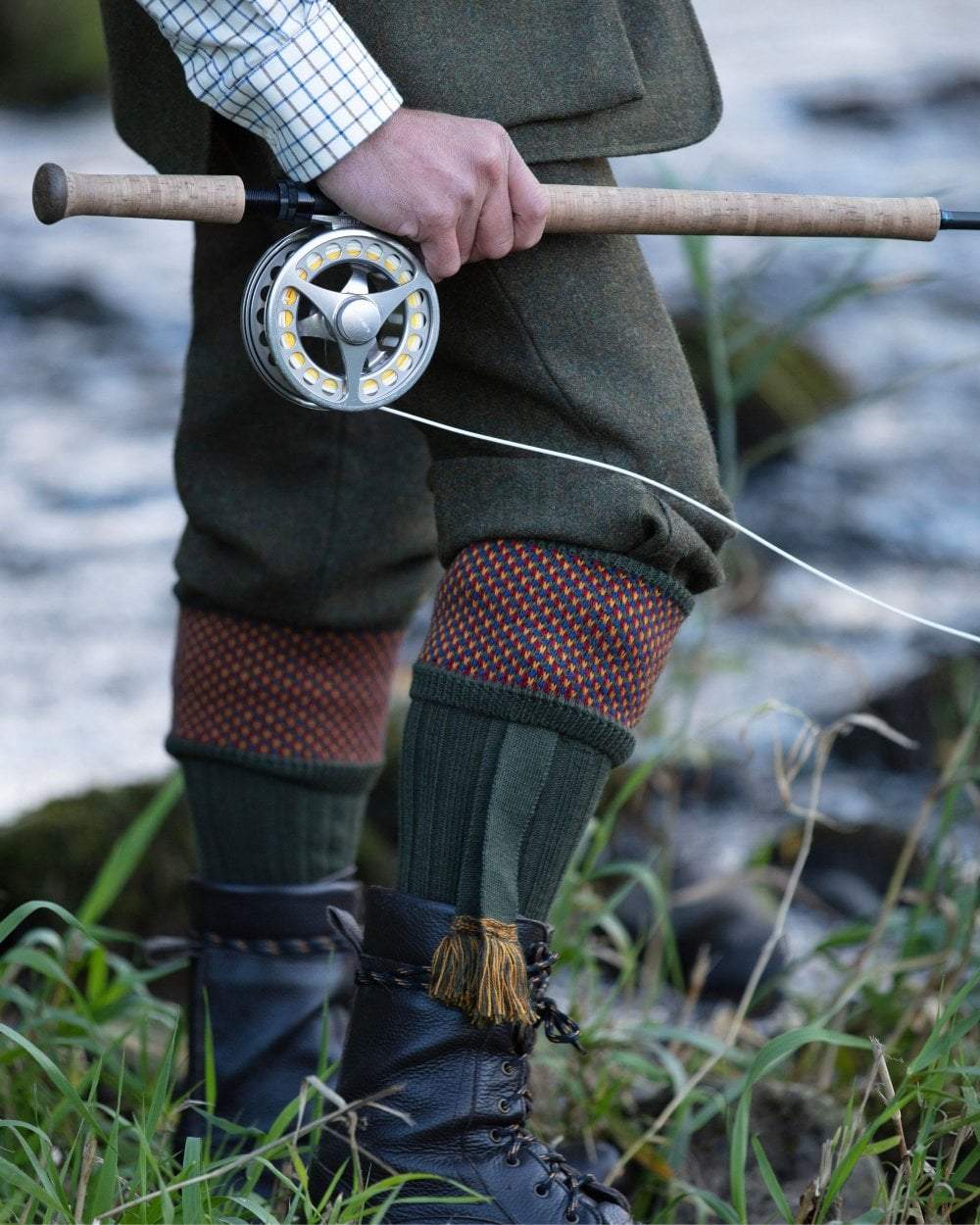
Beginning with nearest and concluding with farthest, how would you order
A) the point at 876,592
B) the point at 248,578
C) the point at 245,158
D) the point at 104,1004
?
1. the point at 245,158
2. the point at 248,578
3. the point at 104,1004
4. the point at 876,592

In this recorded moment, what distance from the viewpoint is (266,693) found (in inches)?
71.4

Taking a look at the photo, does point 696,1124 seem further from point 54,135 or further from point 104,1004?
point 54,135

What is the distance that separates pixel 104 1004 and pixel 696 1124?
2.38 ft

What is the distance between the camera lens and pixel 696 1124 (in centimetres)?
179

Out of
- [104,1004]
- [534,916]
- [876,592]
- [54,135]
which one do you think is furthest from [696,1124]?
[54,135]

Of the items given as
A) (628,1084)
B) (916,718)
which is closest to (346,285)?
(628,1084)

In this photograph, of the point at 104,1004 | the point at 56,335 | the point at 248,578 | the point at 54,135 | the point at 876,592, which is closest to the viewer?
the point at 248,578

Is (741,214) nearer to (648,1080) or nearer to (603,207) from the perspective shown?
(603,207)

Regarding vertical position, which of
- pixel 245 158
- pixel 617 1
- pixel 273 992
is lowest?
pixel 273 992

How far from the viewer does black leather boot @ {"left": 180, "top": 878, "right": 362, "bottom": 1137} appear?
5.80 feet

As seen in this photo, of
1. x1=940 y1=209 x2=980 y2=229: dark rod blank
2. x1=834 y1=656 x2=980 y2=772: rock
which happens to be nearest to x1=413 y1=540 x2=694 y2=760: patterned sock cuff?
x1=940 y1=209 x2=980 y2=229: dark rod blank

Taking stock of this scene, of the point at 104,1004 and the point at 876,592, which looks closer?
the point at 104,1004

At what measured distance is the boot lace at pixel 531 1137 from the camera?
1419 millimetres

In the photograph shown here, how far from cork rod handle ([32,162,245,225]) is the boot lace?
2.24ft
